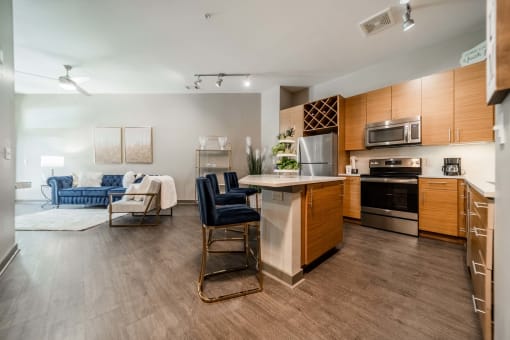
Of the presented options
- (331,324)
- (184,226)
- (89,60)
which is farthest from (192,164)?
(331,324)

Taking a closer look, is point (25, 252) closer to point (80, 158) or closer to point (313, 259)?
point (313, 259)

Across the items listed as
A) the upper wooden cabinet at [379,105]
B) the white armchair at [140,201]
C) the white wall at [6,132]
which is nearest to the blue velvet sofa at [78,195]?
the white armchair at [140,201]

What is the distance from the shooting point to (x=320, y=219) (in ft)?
6.68

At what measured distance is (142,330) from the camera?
1.24 m

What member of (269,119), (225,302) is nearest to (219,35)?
(269,119)

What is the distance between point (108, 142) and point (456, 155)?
7976mm

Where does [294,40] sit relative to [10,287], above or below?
above

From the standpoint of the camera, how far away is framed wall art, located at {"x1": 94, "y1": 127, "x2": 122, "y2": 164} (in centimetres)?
577

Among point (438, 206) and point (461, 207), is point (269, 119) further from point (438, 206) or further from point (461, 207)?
point (461, 207)

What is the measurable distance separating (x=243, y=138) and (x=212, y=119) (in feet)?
3.56

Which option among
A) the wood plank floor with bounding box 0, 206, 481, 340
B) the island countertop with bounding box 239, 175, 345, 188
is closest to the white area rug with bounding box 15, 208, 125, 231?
the wood plank floor with bounding box 0, 206, 481, 340

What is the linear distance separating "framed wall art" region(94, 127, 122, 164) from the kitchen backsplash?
6632mm

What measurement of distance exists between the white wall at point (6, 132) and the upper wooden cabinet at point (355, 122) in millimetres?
4853

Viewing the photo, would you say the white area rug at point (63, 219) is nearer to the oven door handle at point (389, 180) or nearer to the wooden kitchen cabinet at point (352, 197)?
the wooden kitchen cabinet at point (352, 197)
